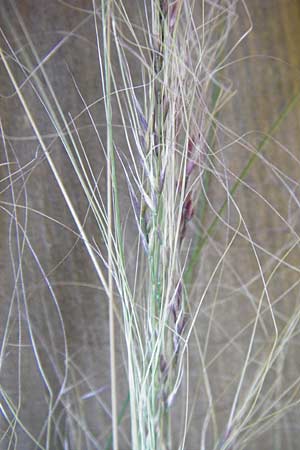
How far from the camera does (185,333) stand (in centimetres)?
41

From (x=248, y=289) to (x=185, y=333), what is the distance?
74mm

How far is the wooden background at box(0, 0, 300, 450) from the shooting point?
1.40 feet

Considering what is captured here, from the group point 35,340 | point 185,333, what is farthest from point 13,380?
point 185,333

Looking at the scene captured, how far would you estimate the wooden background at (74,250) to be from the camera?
426mm

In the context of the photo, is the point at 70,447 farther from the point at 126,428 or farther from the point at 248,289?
the point at 248,289

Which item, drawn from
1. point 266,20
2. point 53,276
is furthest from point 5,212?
point 266,20

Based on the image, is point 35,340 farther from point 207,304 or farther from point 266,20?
point 266,20

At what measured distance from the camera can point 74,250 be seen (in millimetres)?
432

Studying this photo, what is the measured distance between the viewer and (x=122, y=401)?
428mm

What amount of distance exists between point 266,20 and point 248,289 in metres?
0.23

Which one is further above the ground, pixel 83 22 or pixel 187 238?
pixel 83 22

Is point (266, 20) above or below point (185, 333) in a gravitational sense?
above

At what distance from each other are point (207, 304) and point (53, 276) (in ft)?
0.42

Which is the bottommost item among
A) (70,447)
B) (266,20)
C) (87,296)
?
(70,447)
